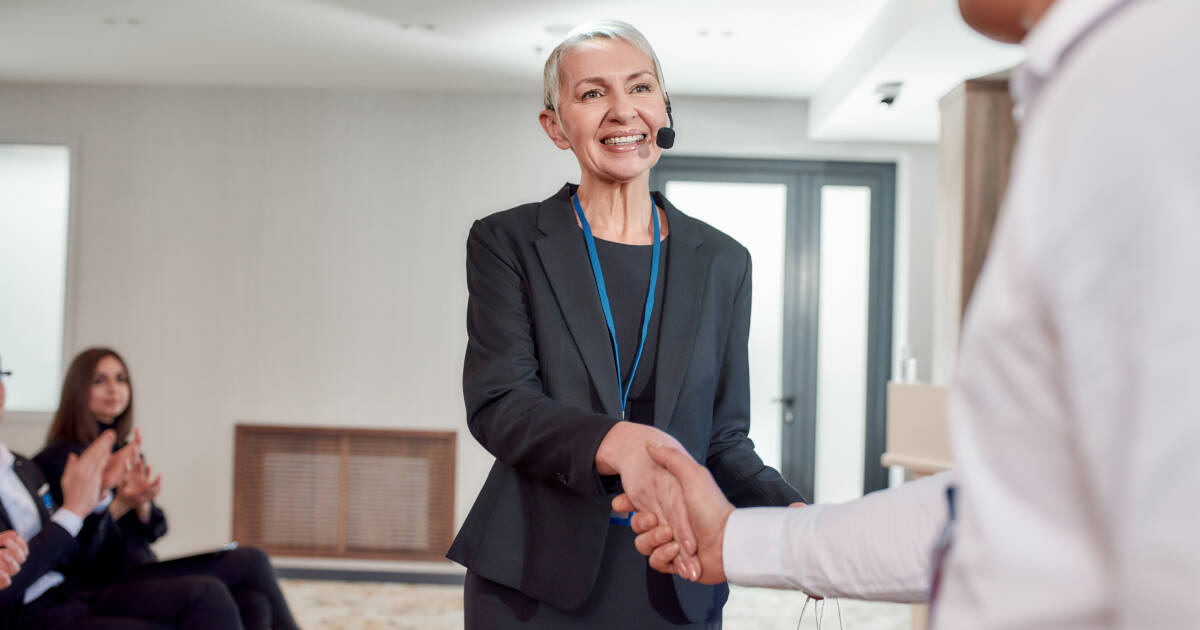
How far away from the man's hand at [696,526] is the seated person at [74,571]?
2.24 metres

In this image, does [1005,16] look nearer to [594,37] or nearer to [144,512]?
[594,37]

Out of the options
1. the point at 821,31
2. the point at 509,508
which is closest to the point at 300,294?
the point at 821,31

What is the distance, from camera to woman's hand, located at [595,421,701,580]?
1037mm

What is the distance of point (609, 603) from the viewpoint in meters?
1.15

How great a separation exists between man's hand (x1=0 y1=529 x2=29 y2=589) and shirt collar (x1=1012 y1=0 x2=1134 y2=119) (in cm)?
287

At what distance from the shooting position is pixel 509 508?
1.16 m

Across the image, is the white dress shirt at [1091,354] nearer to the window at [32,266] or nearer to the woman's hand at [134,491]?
the woman's hand at [134,491]

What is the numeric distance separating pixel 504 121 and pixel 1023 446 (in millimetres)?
5714

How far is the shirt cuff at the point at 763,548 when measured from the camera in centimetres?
95

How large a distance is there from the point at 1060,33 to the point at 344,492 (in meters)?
5.82

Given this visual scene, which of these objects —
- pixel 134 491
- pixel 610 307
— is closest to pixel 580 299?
pixel 610 307

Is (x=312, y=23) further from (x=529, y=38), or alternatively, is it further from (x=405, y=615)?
(x=405, y=615)

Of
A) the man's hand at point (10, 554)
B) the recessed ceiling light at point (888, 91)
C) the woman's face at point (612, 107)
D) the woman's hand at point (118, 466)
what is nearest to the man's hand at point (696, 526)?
the woman's face at point (612, 107)

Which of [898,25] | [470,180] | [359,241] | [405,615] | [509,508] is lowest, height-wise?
[405,615]
